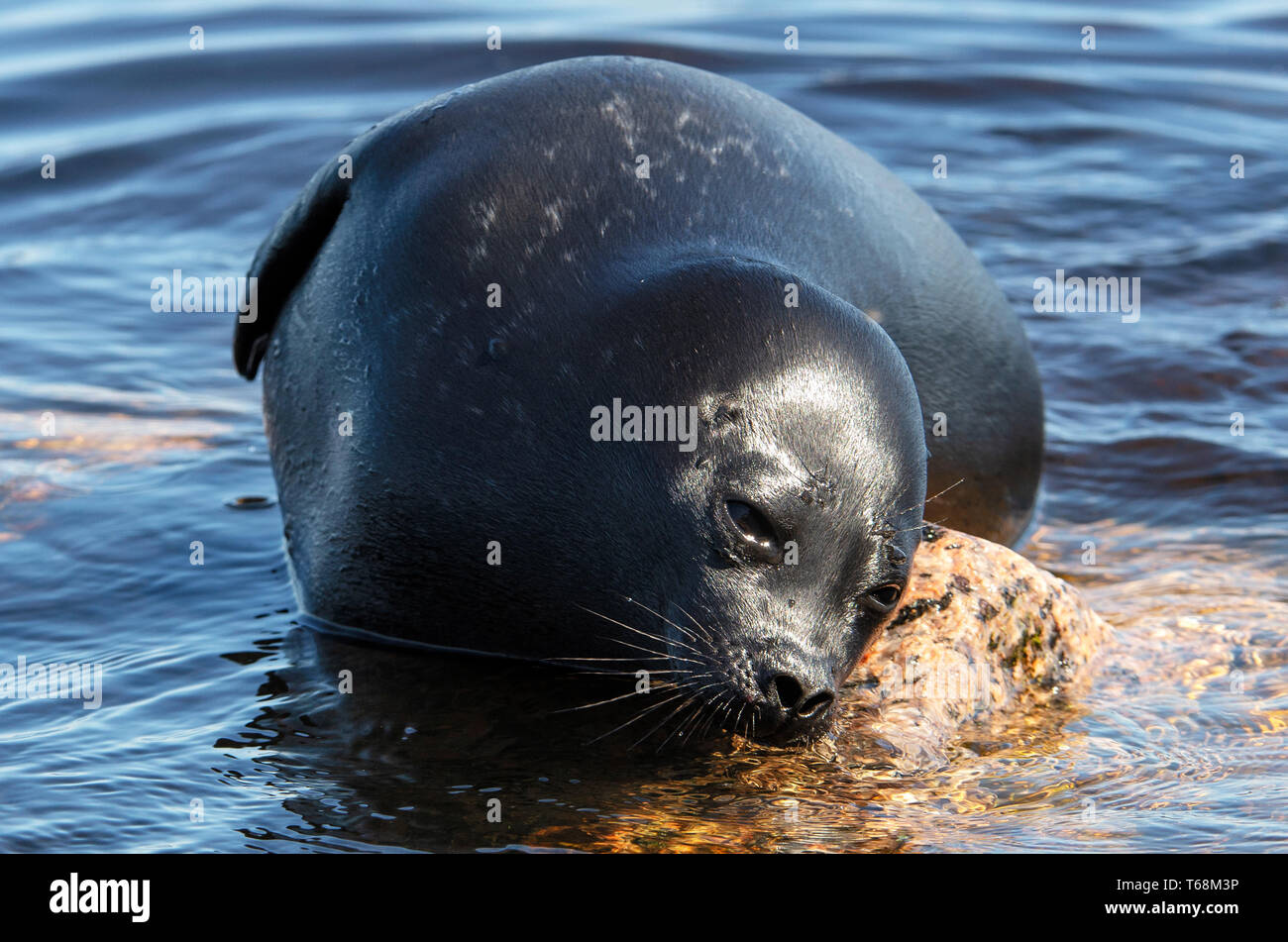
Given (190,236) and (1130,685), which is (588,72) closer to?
(1130,685)

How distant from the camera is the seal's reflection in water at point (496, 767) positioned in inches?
169

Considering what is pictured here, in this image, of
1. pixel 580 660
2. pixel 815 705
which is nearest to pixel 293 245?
pixel 580 660

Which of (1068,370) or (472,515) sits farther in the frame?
(1068,370)

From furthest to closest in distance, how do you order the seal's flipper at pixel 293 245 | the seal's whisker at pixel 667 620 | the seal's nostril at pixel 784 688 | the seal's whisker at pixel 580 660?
the seal's flipper at pixel 293 245 < the seal's whisker at pixel 580 660 < the seal's whisker at pixel 667 620 < the seal's nostril at pixel 784 688

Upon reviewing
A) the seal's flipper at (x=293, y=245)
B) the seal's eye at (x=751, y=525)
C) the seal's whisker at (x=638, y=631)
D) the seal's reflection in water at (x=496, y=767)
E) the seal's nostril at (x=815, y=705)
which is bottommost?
the seal's reflection in water at (x=496, y=767)

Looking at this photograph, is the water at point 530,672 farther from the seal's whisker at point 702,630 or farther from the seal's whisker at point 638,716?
the seal's whisker at point 702,630

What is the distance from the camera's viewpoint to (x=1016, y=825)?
14.3 ft

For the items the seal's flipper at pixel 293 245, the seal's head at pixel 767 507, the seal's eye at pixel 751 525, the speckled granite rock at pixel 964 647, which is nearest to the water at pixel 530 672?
the speckled granite rock at pixel 964 647

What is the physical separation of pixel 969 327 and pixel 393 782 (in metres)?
2.86

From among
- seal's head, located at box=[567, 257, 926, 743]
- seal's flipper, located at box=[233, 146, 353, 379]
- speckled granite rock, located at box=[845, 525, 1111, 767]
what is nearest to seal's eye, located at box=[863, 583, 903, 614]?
seal's head, located at box=[567, 257, 926, 743]

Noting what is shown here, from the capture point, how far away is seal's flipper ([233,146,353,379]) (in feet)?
18.5

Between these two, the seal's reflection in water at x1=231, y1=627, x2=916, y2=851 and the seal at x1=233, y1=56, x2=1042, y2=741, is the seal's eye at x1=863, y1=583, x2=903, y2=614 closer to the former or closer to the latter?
the seal at x1=233, y1=56, x2=1042, y2=741

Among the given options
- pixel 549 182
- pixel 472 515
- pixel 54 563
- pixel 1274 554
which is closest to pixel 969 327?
pixel 1274 554

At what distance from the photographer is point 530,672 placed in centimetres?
527
